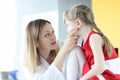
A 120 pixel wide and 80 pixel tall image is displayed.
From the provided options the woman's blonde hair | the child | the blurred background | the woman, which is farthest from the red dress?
the blurred background

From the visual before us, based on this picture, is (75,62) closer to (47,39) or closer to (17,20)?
(47,39)

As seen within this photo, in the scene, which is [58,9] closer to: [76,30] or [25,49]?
[25,49]

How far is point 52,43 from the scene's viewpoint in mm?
1318

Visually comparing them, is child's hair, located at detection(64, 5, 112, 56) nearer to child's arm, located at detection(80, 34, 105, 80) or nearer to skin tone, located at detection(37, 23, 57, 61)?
child's arm, located at detection(80, 34, 105, 80)

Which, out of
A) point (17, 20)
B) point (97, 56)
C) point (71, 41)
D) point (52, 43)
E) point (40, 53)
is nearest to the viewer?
point (97, 56)

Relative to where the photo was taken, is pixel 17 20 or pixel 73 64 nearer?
pixel 73 64

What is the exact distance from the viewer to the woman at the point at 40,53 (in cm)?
132

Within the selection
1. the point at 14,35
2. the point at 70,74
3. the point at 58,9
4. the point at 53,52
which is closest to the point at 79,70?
the point at 70,74

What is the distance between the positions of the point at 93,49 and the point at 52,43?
0.97ft

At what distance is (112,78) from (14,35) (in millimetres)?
2332

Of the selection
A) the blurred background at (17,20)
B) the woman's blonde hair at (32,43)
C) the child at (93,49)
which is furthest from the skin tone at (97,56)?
the blurred background at (17,20)

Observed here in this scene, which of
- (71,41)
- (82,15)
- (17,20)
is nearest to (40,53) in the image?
(71,41)

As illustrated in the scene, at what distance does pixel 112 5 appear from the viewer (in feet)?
7.99

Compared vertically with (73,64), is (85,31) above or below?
above
